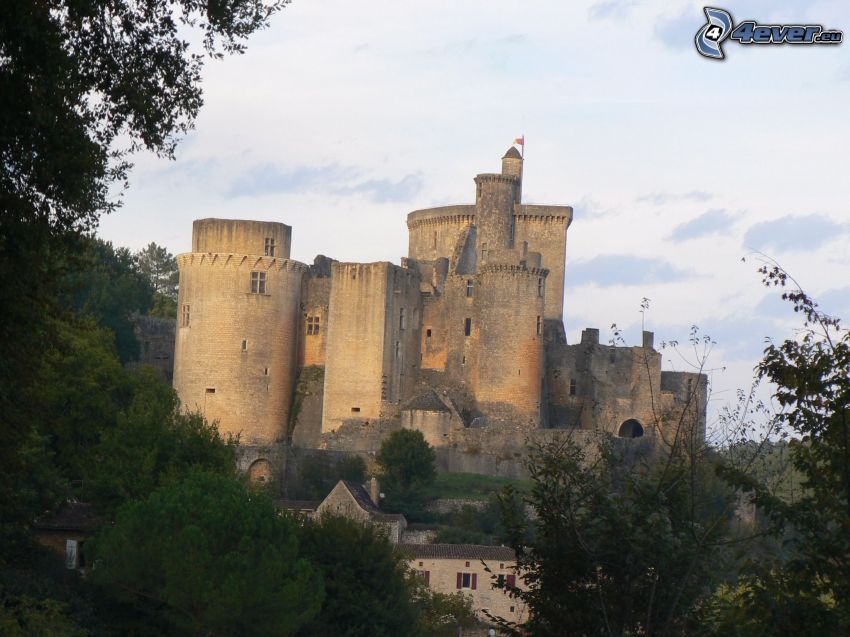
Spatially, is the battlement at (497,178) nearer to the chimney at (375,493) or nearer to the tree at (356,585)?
the chimney at (375,493)

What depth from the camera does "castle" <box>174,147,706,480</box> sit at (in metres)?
63.2

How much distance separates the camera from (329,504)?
53906 mm

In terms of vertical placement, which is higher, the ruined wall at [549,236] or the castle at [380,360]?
the ruined wall at [549,236]

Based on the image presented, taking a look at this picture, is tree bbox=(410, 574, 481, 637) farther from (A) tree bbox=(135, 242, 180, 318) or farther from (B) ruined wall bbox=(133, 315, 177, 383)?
(A) tree bbox=(135, 242, 180, 318)

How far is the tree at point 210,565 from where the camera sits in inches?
1409

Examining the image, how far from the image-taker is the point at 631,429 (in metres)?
68.2

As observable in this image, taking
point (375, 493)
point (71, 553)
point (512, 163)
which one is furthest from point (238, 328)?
point (71, 553)

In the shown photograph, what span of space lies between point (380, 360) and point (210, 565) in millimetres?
28083

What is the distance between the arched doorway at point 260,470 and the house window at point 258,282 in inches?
294

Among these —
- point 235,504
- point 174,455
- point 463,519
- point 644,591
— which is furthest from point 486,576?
point 644,591

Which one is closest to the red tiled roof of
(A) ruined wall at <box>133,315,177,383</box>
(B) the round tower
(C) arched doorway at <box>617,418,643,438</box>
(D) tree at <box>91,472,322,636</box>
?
(D) tree at <box>91,472,322,636</box>

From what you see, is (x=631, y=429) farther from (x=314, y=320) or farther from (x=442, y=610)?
(x=442, y=610)

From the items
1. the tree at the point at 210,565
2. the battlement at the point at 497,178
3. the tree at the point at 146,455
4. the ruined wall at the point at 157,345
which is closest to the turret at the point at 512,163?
the battlement at the point at 497,178

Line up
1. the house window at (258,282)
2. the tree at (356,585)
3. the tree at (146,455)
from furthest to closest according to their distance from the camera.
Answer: the house window at (258,282) → the tree at (146,455) → the tree at (356,585)
